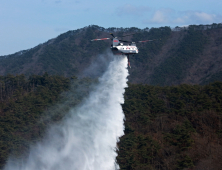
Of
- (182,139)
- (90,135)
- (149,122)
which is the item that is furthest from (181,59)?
(90,135)

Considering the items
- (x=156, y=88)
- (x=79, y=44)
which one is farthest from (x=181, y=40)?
(x=156, y=88)

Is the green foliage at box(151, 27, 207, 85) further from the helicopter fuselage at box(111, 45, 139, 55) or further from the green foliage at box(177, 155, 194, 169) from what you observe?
the green foliage at box(177, 155, 194, 169)

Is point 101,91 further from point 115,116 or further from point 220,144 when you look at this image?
point 220,144

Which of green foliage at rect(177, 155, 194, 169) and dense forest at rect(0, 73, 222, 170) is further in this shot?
dense forest at rect(0, 73, 222, 170)

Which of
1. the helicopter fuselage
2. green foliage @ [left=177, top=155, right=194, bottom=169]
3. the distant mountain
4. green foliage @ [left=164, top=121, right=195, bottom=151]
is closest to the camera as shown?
green foliage @ [left=177, top=155, right=194, bottom=169]

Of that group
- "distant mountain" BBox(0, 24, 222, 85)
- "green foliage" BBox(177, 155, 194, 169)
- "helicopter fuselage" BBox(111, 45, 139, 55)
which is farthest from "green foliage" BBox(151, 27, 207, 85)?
"green foliage" BBox(177, 155, 194, 169)

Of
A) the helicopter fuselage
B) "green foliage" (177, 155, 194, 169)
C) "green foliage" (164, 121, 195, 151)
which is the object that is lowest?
"green foliage" (177, 155, 194, 169)
